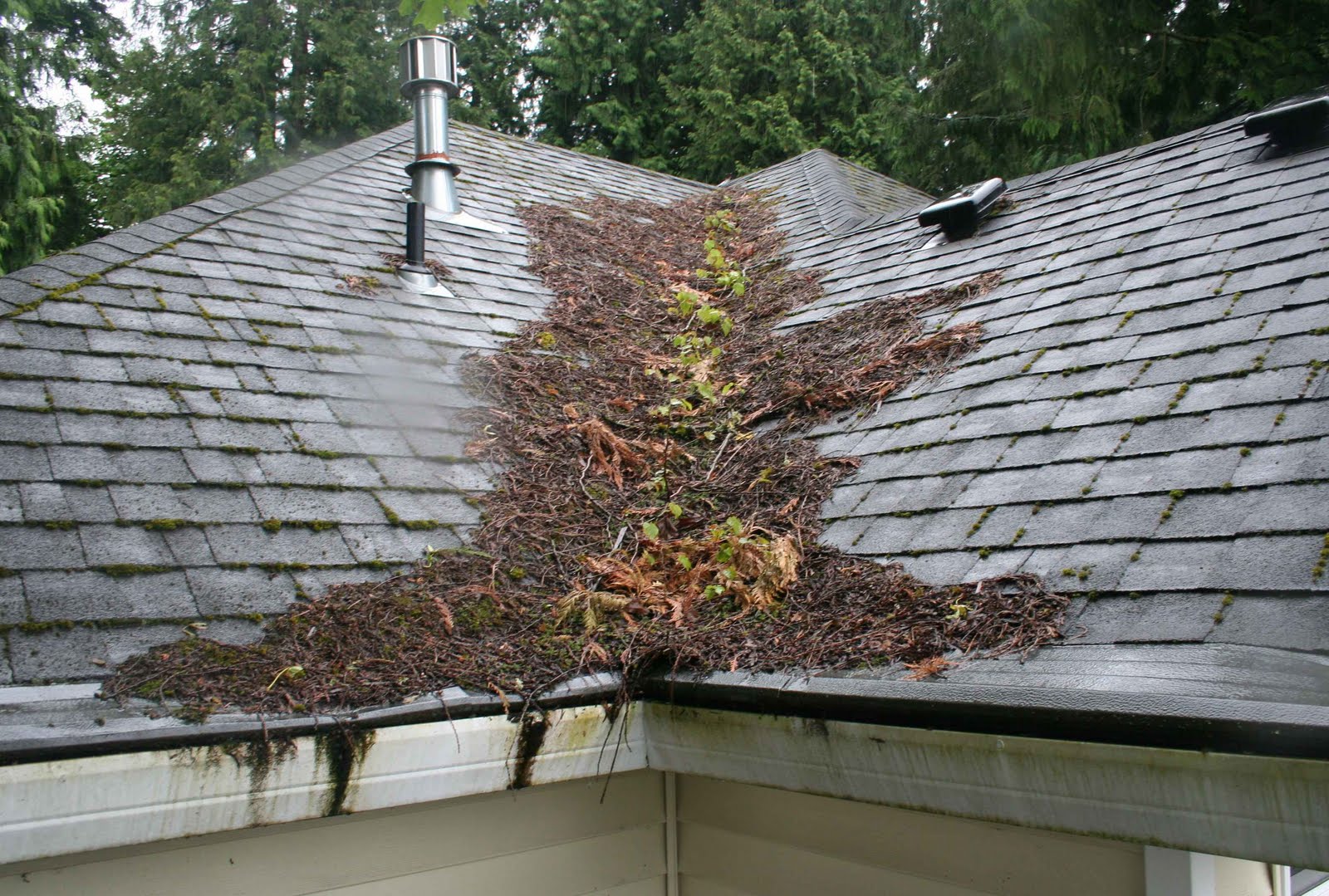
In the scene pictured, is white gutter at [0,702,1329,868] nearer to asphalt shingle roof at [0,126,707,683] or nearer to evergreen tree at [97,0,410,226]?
asphalt shingle roof at [0,126,707,683]

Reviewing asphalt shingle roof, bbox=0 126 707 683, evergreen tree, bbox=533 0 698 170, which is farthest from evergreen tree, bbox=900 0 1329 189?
evergreen tree, bbox=533 0 698 170

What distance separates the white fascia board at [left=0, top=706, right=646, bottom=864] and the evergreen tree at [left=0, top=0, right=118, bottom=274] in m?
14.1

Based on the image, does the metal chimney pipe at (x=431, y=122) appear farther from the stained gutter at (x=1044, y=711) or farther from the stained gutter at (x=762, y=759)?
the stained gutter at (x=1044, y=711)

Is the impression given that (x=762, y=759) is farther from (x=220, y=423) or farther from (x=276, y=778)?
(x=220, y=423)

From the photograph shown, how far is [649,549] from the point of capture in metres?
3.61

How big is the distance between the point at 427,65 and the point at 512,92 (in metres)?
15.4

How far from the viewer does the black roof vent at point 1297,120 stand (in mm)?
4605

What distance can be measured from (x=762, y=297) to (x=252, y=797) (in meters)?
4.63

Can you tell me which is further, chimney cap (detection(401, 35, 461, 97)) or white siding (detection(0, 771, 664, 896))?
chimney cap (detection(401, 35, 461, 97))

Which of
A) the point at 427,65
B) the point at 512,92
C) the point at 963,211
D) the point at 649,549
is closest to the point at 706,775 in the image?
the point at 649,549

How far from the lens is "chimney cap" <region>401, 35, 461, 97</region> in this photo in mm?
6781

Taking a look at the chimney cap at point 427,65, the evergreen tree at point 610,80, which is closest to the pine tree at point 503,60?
the evergreen tree at point 610,80

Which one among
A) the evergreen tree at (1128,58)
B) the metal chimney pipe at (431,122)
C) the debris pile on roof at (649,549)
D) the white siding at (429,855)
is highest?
the evergreen tree at (1128,58)

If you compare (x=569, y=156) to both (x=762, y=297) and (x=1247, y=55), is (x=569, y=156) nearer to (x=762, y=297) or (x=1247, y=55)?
(x=762, y=297)
